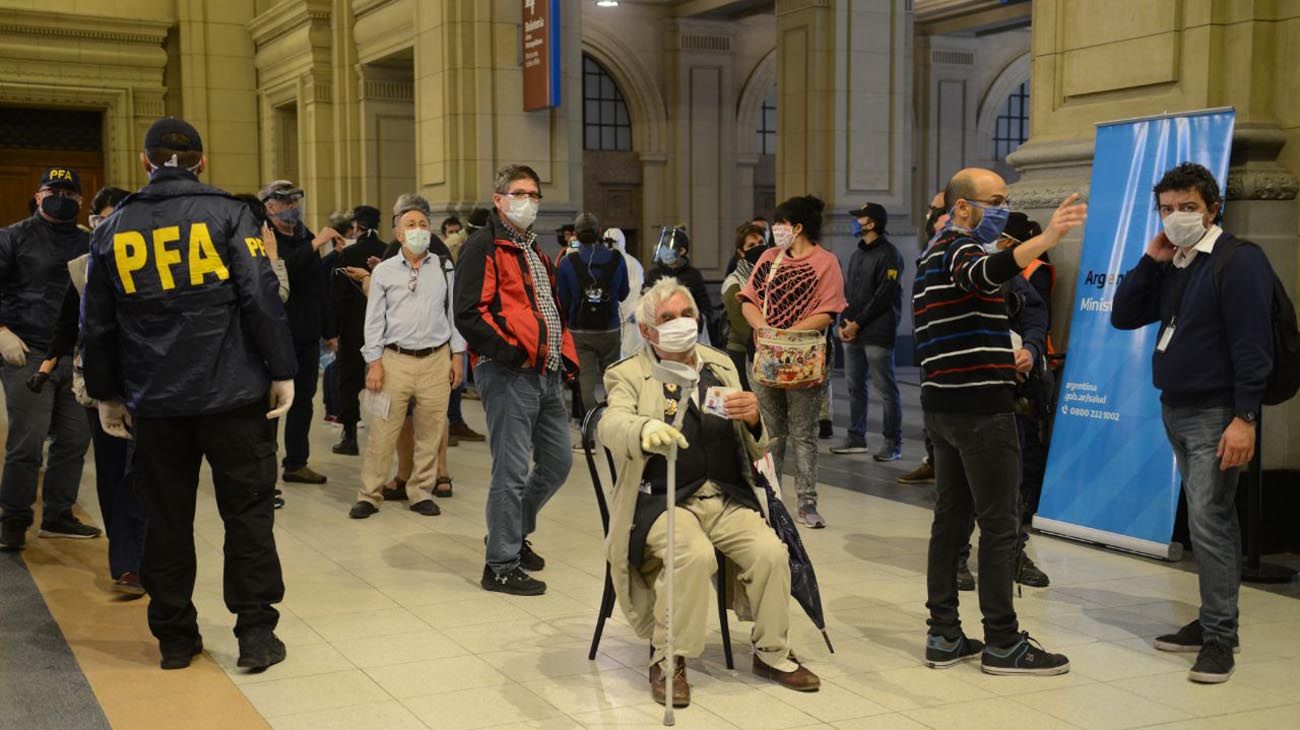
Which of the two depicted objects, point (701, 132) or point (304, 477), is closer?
point (304, 477)

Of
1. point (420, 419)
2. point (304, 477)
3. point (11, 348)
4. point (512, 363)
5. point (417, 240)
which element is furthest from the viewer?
point (304, 477)

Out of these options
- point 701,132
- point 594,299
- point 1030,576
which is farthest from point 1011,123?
point 1030,576

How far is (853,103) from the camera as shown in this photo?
51.5ft

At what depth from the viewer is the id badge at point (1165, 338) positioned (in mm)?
5250

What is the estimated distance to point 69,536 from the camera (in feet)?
24.8

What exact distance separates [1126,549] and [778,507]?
269 cm

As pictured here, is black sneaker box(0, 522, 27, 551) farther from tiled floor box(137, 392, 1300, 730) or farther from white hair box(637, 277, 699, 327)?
white hair box(637, 277, 699, 327)

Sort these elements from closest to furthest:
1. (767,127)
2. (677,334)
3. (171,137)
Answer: (677,334) → (171,137) → (767,127)

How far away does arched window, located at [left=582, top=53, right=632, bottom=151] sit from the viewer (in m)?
21.3

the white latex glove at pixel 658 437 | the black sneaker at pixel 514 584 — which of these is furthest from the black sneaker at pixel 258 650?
the white latex glove at pixel 658 437

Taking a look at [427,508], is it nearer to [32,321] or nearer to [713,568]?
[32,321]

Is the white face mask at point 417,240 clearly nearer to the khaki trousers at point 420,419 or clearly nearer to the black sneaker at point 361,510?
the khaki trousers at point 420,419

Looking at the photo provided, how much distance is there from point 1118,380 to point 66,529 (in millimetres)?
5730

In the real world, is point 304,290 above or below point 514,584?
above
